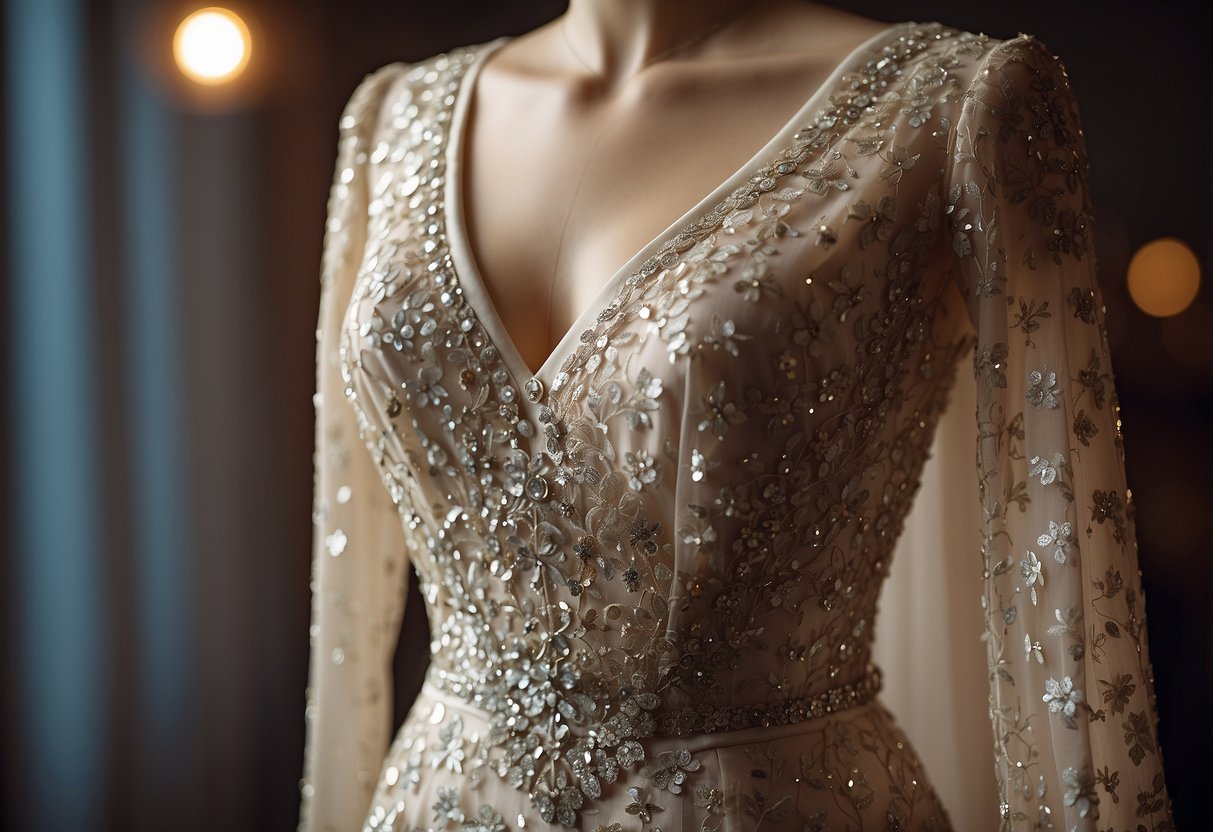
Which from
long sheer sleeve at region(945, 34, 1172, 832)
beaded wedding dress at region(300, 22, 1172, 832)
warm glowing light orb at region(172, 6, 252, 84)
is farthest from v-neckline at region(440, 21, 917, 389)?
warm glowing light orb at region(172, 6, 252, 84)

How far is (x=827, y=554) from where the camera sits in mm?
954

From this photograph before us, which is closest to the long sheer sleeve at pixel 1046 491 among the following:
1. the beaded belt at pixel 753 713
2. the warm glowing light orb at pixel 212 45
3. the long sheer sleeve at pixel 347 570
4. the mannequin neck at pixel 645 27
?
the beaded belt at pixel 753 713

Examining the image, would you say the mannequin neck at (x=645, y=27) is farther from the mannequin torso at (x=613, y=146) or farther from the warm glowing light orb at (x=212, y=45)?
the warm glowing light orb at (x=212, y=45)

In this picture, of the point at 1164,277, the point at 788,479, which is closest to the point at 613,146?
the point at 788,479

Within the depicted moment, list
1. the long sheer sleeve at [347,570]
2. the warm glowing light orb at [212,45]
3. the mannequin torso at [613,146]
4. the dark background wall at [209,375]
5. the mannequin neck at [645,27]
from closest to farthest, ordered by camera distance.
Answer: the mannequin torso at [613,146] < the mannequin neck at [645,27] < the long sheer sleeve at [347,570] < the dark background wall at [209,375] < the warm glowing light orb at [212,45]

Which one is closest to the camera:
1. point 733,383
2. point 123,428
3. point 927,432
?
point 733,383

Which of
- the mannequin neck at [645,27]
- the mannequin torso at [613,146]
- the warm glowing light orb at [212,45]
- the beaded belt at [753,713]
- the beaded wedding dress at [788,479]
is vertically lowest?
the beaded belt at [753,713]

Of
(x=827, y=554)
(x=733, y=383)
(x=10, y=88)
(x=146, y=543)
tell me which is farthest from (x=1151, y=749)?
(x=10, y=88)

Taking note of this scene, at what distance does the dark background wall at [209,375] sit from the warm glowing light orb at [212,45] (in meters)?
0.03

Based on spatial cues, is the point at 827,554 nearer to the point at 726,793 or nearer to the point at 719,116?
the point at 726,793

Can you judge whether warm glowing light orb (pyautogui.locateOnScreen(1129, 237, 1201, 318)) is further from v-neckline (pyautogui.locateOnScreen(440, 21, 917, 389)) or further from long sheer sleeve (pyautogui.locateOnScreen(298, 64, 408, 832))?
long sheer sleeve (pyautogui.locateOnScreen(298, 64, 408, 832))

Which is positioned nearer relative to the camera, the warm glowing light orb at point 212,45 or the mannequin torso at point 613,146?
the mannequin torso at point 613,146

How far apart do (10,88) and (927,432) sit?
136 cm

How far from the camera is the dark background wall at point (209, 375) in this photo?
159 centimetres
